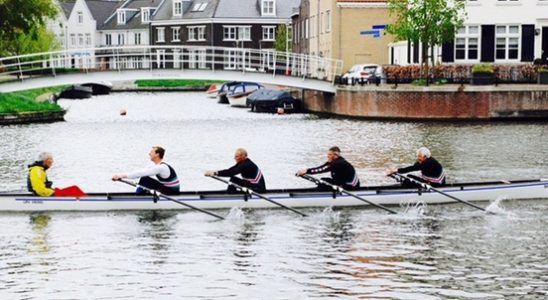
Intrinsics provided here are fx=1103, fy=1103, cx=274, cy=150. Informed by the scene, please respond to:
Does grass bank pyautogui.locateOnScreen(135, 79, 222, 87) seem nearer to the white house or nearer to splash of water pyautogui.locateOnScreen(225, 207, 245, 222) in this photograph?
the white house

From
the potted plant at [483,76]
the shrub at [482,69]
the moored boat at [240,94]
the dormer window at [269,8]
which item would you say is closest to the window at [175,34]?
the dormer window at [269,8]

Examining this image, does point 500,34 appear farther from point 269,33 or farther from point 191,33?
point 191,33

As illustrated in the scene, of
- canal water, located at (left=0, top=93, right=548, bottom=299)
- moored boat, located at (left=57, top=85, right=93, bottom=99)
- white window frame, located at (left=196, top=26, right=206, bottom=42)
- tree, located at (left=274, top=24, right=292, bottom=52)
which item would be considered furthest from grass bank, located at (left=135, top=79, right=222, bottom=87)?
canal water, located at (left=0, top=93, right=548, bottom=299)

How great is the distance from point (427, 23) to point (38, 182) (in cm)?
3669

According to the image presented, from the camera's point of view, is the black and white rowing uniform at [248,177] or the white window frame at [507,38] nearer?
the black and white rowing uniform at [248,177]

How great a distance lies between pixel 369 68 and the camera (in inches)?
2450

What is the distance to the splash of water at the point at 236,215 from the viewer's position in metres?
23.7

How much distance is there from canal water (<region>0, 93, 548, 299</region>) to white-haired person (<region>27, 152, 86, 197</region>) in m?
0.47

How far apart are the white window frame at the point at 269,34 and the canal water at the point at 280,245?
78.8 m

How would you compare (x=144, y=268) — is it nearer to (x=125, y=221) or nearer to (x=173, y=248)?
(x=173, y=248)

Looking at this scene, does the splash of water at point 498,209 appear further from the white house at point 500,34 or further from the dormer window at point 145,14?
the dormer window at point 145,14

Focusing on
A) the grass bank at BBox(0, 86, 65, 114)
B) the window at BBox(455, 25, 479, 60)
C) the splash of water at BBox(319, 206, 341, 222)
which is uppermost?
the window at BBox(455, 25, 479, 60)

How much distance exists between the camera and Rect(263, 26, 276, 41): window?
383 ft

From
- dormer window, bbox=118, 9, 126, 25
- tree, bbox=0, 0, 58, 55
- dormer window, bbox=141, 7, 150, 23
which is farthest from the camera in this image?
dormer window, bbox=118, 9, 126, 25
